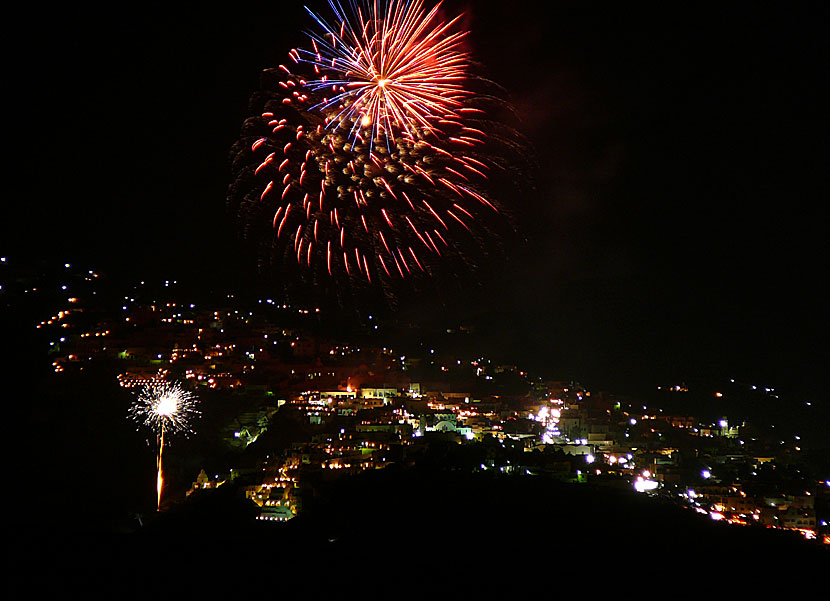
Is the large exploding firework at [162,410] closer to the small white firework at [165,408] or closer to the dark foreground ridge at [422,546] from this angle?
the small white firework at [165,408]

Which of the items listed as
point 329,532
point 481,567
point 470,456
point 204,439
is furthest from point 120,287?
point 481,567

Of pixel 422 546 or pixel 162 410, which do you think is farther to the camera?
pixel 162 410

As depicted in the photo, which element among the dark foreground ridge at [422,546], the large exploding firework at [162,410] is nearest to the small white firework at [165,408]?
the large exploding firework at [162,410]

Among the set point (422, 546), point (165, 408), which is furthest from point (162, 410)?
point (422, 546)

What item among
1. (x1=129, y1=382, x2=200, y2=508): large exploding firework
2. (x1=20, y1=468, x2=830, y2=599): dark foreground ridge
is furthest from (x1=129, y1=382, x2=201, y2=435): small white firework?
(x1=20, y1=468, x2=830, y2=599): dark foreground ridge

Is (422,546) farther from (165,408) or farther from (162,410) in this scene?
(165,408)

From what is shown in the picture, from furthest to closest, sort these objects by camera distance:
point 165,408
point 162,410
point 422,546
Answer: point 165,408
point 162,410
point 422,546

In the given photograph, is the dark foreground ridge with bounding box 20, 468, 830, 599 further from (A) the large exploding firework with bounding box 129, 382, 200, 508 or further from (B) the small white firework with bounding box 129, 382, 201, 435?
(B) the small white firework with bounding box 129, 382, 201, 435
